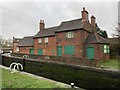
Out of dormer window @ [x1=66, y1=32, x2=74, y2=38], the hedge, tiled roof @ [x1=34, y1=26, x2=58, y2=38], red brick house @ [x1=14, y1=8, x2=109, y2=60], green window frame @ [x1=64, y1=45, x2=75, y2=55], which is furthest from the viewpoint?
tiled roof @ [x1=34, y1=26, x2=58, y2=38]

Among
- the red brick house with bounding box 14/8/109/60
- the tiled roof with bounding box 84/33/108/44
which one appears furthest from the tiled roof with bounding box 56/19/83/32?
the tiled roof with bounding box 84/33/108/44

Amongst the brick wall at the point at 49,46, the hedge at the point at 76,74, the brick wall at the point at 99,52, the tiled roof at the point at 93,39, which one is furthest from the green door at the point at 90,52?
the hedge at the point at 76,74

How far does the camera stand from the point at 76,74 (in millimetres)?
10594

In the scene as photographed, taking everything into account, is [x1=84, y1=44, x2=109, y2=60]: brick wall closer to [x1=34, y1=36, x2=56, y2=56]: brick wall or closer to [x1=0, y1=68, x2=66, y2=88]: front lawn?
[x1=34, y1=36, x2=56, y2=56]: brick wall

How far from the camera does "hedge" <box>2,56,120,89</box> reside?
841cm

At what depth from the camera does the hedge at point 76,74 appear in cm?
841

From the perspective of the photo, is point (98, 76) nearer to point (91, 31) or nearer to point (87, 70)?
point (87, 70)

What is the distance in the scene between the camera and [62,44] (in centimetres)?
2930

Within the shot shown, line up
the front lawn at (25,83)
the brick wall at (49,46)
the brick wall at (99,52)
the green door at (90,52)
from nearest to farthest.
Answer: the front lawn at (25,83) < the brick wall at (99,52) < the green door at (90,52) < the brick wall at (49,46)

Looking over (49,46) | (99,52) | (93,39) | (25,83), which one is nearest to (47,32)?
(49,46)

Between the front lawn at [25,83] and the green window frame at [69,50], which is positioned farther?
the green window frame at [69,50]

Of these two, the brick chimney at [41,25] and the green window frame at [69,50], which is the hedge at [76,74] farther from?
the brick chimney at [41,25]

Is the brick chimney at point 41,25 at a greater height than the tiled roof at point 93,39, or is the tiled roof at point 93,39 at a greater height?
the brick chimney at point 41,25

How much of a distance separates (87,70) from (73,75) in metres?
1.51
